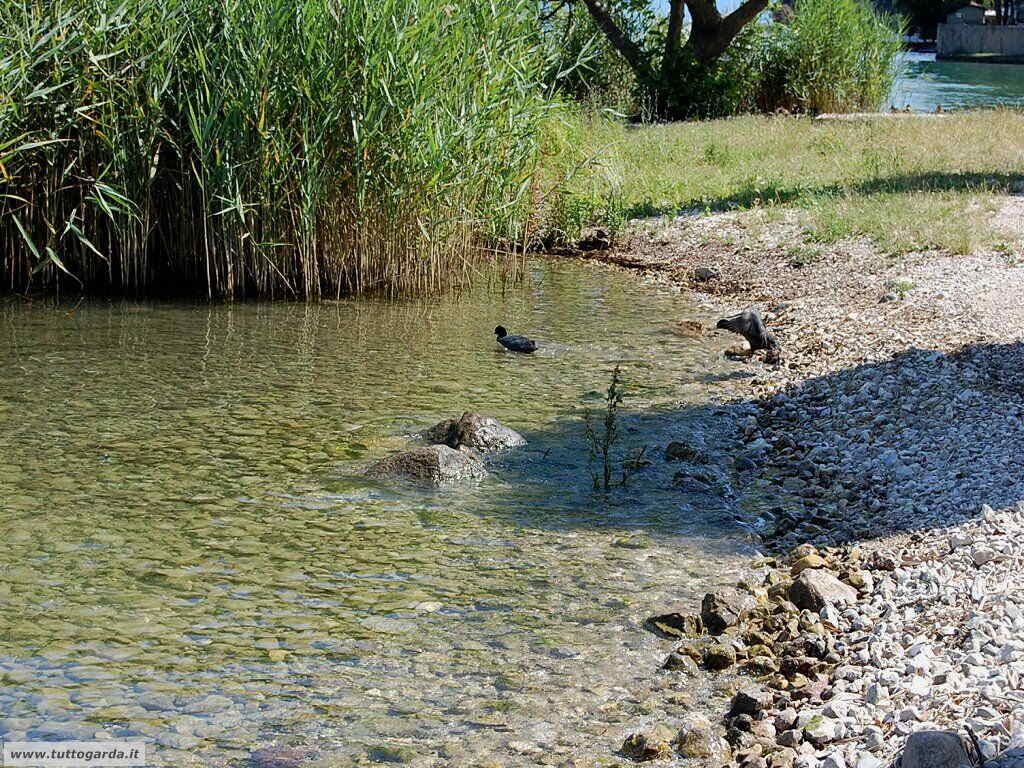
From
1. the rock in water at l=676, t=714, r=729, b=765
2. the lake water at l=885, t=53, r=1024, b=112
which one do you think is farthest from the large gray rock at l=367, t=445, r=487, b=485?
the lake water at l=885, t=53, r=1024, b=112

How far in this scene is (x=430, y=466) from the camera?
656 centimetres

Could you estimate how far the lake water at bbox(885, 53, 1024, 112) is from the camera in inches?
1088

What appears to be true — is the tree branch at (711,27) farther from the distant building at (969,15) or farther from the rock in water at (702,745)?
the distant building at (969,15)

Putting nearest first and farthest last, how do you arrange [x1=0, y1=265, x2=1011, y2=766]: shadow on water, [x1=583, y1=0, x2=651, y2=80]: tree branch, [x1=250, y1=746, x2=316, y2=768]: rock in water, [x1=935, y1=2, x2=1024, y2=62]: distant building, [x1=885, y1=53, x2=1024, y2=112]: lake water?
[x1=250, y1=746, x2=316, y2=768]: rock in water
[x1=0, y1=265, x2=1011, y2=766]: shadow on water
[x1=583, y1=0, x2=651, y2=80]: tree branch
[x1=885, y1=53, x2=1024, y2=112]: lake water
[x1=935, y1=2, x2=1024, y2=62]: distant building

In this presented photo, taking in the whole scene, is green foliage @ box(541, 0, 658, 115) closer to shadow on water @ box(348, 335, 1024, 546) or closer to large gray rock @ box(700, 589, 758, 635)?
shadow on water @ box(348, 335, 1024, 546)

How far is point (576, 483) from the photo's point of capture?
21.7 ft

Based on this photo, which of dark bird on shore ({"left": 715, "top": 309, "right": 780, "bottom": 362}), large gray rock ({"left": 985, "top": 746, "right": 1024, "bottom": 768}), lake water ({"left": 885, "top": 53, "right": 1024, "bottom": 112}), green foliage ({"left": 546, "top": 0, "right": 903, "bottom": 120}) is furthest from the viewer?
lake water ({"left": 885, "top": 53, "right": 1024, "bottom": 112})

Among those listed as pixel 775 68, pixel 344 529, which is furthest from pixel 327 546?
pixel 775 68

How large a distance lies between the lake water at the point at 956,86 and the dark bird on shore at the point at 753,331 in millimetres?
16876

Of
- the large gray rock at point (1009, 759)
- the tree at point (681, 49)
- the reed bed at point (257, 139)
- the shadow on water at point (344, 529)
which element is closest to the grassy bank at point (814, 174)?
the reed bed at point (257, 139)

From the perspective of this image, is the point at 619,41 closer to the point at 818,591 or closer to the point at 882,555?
the point at 882,555

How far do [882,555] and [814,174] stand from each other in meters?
→ 11.3

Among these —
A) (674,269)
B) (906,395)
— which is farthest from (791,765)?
(674,269)

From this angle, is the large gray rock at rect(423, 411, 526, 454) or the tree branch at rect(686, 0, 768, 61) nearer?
the large gray rock at rect(423, 411, 526, 454)
